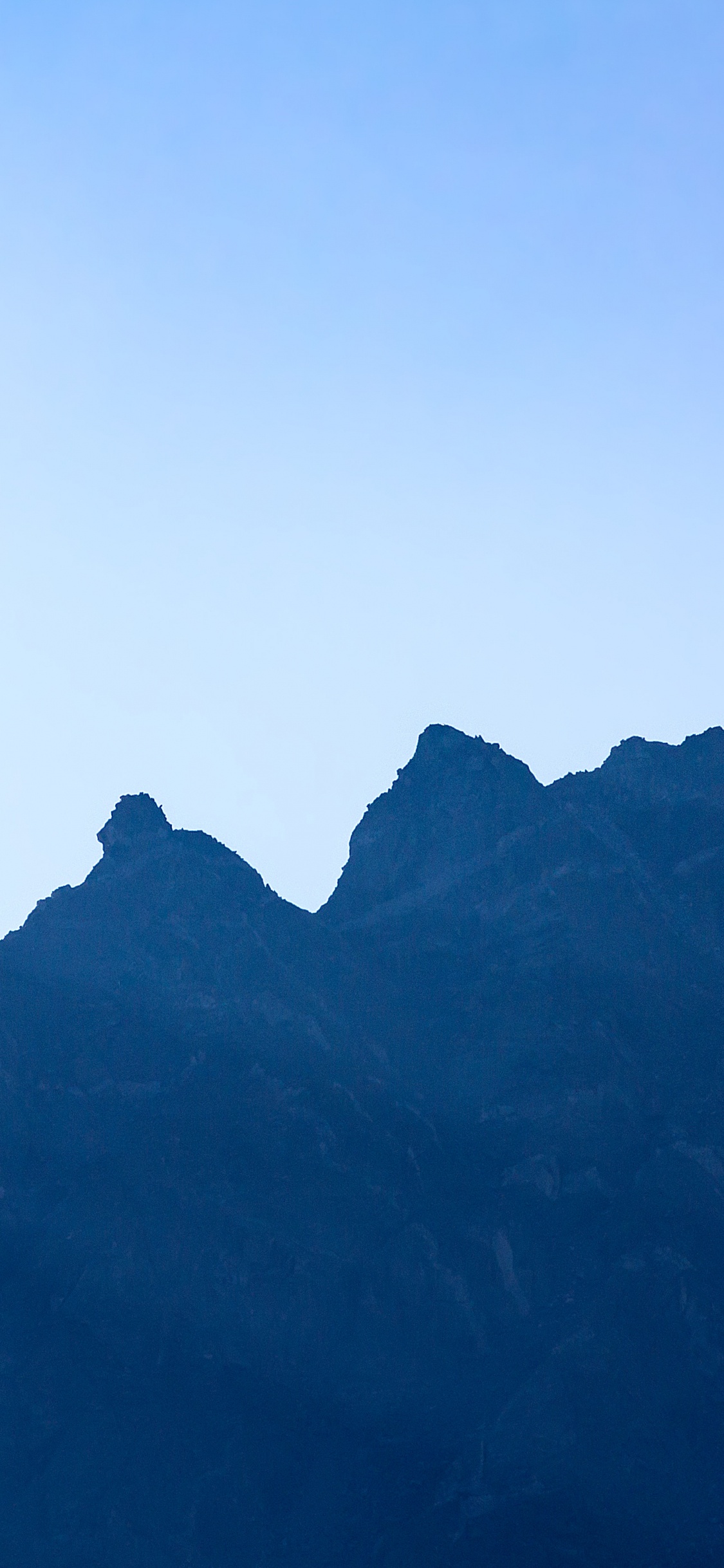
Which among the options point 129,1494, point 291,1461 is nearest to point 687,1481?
point 291,1461

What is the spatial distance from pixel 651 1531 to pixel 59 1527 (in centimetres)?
4682

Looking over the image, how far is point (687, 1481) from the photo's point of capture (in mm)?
187875

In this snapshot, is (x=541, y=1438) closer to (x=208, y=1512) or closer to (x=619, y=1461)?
(x=619, y=1461)

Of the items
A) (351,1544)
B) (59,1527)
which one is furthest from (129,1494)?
(351,1544)

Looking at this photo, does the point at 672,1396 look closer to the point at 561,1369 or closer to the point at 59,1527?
the point at 561,1369

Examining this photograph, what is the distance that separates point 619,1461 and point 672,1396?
10203mm

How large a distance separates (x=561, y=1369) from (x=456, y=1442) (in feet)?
34.1

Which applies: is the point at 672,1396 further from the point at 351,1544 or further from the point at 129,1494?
the point at 129,1494

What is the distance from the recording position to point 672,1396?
19562cm

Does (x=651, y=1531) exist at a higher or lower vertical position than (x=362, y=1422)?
lower

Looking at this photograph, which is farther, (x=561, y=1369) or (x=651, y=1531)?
(x=561, y=1369)

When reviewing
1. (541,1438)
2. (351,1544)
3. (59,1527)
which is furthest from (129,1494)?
(541,1438)

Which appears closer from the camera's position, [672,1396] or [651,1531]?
[651,1531]

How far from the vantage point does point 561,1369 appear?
638 feet
